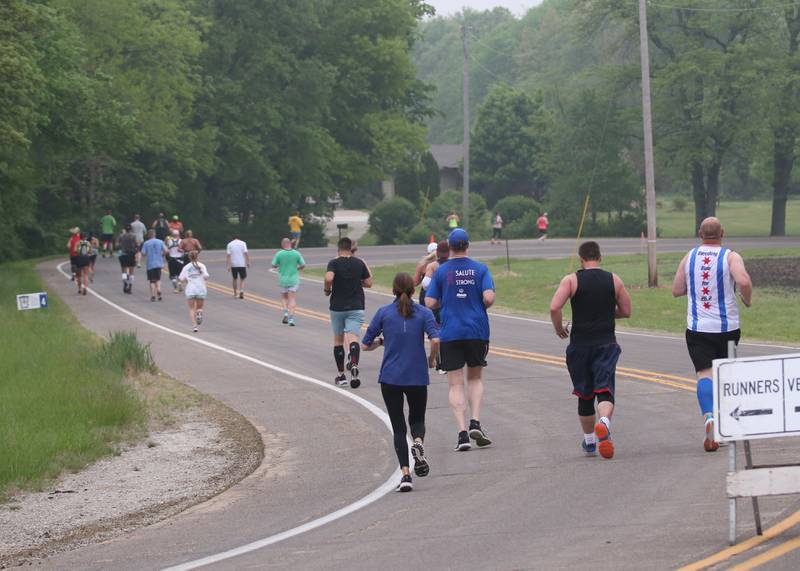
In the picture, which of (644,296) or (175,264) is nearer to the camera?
(644,296)

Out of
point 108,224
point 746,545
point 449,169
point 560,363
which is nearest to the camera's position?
point 746,545

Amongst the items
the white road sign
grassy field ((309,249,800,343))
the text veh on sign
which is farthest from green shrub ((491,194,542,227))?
the white road sign

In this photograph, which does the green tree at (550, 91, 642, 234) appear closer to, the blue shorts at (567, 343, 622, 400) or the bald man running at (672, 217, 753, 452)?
the bald man running at (672, 217, 753, 452)

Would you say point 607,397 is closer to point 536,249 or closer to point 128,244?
point 128,244

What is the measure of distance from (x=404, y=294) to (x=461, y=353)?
4.33 feet

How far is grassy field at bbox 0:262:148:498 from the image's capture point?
12.9 meters

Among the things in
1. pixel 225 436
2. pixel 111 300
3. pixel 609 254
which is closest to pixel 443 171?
pixel 609 254

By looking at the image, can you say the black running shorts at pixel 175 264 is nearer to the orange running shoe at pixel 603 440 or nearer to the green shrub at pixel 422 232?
the orange running shoe at pixel 603 440

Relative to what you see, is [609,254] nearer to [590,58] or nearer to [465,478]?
[465,478]

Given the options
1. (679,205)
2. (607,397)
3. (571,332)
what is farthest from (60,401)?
(679,205)

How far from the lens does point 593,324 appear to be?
448 inches

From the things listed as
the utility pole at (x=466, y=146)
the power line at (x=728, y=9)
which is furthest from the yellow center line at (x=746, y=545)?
the power line at (x=728, y=9)

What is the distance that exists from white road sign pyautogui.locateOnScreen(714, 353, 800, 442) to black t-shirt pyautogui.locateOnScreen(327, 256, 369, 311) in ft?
32.8

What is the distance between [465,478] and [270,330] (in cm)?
1582
